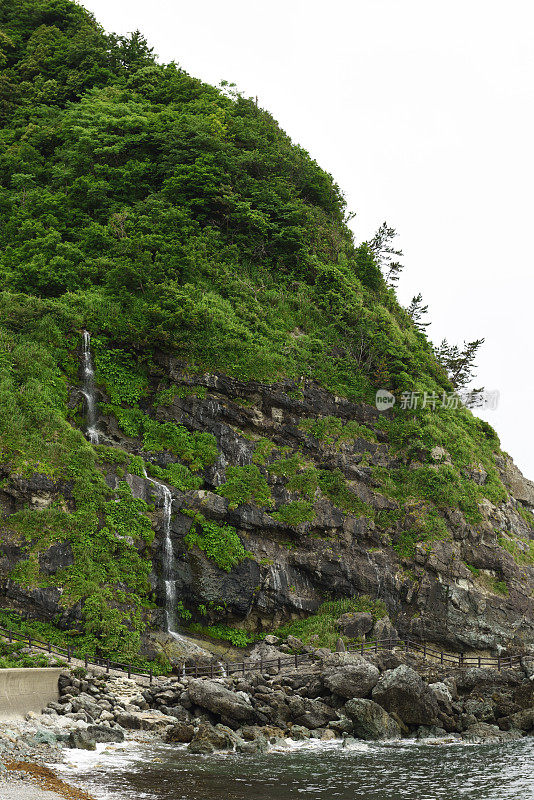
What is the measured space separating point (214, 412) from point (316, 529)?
8243mm

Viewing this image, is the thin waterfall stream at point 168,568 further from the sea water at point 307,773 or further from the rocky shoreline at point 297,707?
the sea water at point 307,773

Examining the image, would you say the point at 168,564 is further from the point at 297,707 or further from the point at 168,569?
the point at 297,707

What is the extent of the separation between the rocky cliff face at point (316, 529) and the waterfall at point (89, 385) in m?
0.59

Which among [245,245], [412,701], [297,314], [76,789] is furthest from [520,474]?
[76,789]

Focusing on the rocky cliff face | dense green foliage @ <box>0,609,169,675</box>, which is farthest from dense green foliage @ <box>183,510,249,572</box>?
dense green foliage @ <box>0,609,169,675</box>

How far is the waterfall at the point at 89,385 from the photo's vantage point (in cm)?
3594

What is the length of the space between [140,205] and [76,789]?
37.6m

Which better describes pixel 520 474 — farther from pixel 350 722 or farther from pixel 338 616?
pixel 350 722

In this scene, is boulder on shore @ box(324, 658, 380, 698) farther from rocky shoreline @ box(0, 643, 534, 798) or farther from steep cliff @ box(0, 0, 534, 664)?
steep cliff @ box(0, 0, 534, 664)

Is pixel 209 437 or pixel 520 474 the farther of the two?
pixel 520 474

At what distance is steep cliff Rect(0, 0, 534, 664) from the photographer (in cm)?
3041

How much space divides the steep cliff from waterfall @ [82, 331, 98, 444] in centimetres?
14

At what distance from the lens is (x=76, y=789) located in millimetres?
15156

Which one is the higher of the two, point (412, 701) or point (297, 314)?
point (297, 314)
